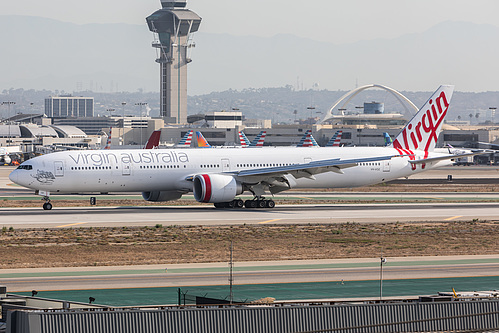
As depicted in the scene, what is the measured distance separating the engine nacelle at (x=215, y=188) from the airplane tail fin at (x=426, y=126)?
1793 centimetres

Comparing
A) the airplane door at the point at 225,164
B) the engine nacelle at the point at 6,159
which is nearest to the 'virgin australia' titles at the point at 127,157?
the airplane door at the point at 225,164

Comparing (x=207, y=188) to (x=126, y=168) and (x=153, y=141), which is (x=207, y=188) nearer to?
(x=126, y=168)

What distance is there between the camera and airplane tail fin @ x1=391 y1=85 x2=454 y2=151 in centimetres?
7006

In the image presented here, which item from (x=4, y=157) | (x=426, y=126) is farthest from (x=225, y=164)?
(x=4, y=157)

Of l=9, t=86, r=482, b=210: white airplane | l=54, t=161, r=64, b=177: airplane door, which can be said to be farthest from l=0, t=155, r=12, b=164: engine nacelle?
l=54, t=161, r=64, b=177: airplane door

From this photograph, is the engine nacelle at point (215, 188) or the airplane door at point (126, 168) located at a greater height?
the airplane door at point (126, 168)

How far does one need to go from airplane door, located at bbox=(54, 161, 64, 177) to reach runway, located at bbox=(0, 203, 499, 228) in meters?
2.83

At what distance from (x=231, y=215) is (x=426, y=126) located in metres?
23.1

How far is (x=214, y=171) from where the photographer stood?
204 ft

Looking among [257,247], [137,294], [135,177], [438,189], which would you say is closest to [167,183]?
[135,177]

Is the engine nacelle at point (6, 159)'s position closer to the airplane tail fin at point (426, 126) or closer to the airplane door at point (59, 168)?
the airplane door at point (59, 168)

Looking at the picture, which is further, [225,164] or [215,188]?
[225,164]

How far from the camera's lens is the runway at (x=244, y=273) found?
32.0 m

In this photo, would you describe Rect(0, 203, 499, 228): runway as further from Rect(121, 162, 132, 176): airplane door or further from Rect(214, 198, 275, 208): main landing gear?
Rect(121, 162, 132, 176): airplane door
